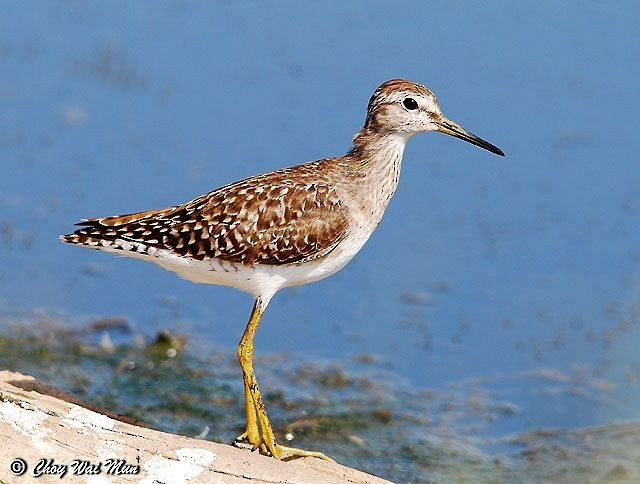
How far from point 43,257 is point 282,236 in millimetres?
5012

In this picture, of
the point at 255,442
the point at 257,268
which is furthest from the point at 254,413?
the point at 257,268

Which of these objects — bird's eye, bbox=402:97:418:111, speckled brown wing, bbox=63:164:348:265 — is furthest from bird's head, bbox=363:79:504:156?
speckled brown wing, bbox=63:164:348:265

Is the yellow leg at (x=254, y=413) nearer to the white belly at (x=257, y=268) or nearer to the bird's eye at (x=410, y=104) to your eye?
the white belly at (x=257, y=268)

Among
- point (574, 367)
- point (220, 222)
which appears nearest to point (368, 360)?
point (574, 367)

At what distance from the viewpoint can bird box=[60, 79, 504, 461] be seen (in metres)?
8.43

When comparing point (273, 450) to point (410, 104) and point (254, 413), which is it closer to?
point (254, 413)

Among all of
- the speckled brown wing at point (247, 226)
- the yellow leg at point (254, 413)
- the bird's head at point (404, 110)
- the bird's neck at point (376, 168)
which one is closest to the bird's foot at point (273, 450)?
the yellow leg at point (254, 413)

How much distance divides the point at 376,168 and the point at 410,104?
50cm

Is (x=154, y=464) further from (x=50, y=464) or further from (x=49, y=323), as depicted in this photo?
(x=49, y=323)

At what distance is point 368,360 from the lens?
457 inches

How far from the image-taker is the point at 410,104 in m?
8.80

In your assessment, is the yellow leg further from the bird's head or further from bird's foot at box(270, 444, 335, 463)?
the bird's head

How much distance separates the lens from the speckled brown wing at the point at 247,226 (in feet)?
27.6

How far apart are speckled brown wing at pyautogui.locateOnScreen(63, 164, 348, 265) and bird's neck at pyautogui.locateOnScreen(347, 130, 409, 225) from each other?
247mm
